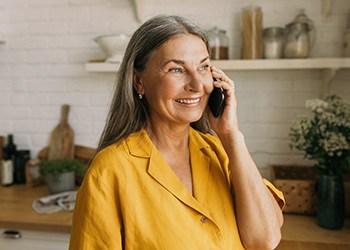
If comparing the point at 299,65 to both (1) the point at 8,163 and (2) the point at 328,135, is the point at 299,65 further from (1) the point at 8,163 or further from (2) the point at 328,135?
(1) the point at 8,163

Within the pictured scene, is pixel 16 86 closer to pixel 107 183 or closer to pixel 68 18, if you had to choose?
pixel 68 18

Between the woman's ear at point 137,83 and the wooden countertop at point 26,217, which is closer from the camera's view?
the woman's ear at point 137,83

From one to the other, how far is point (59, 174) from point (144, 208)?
1144mm

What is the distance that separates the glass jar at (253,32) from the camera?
70.3 inches

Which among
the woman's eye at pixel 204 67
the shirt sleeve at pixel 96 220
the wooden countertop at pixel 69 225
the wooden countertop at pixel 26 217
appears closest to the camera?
the shirt sleeve at pixel 96 220

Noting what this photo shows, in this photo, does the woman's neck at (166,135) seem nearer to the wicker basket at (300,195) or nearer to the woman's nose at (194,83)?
the woman's nose at (194,83)

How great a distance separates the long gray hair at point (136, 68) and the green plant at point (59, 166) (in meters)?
0.97

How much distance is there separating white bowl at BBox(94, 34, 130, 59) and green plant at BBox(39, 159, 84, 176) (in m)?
0.64

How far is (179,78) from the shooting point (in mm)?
927

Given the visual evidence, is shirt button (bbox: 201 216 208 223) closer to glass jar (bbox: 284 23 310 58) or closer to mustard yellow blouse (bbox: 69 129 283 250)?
mustard yellow blouse (bbox: 69 129 283 250)

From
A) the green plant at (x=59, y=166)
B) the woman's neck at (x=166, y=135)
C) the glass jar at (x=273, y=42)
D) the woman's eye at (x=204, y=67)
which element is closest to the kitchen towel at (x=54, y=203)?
the green plant at (x=59, y=166)

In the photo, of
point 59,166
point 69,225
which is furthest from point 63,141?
point 69,225

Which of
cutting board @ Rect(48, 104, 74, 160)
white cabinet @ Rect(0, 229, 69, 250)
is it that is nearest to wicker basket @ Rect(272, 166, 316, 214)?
white cabinet @ Rect(0, 229, 69, 250)

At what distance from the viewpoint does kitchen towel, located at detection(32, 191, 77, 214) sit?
1720 millimetres
